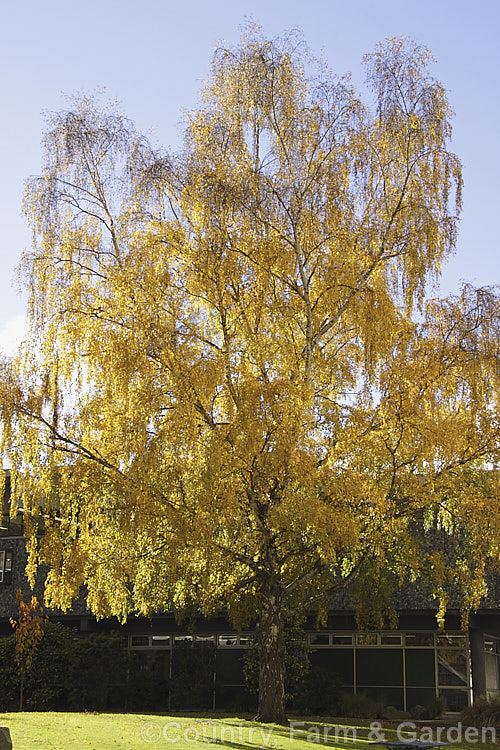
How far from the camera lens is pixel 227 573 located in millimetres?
17969

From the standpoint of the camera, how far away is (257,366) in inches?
651

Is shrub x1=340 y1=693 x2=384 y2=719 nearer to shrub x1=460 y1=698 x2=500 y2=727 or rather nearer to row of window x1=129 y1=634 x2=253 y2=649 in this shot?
shrub x1=460 y1=698 x2=500 y2=727

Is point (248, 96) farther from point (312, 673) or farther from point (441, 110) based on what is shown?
point (312, 673)

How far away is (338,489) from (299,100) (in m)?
8.89

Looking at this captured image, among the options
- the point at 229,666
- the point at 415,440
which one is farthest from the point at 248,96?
the point at 229,666

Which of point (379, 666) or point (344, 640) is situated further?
point (344, 640)

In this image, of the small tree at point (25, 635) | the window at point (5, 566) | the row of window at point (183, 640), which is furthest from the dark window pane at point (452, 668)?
the window at point (5, 566)

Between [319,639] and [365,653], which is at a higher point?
[319,639]

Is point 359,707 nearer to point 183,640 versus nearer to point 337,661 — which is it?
point 337,661

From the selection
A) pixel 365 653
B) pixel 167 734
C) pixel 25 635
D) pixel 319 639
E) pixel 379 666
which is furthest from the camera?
pixel 319 639

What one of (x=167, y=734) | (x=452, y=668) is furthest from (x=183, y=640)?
(x=167, y=734)

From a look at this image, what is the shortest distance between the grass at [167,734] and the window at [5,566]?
1266cm

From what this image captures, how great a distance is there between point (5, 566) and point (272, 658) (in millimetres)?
15779

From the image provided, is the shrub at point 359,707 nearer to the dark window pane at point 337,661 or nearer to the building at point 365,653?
the building at point 365,653
